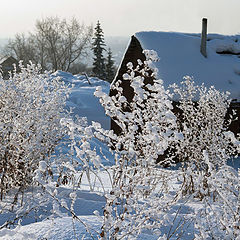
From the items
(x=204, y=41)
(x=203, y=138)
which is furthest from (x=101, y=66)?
(x=203, y=138)

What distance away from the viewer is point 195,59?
10133 millimetres

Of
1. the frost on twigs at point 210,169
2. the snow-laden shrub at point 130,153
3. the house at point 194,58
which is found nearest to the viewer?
the snow-laden shrub at point 130,153

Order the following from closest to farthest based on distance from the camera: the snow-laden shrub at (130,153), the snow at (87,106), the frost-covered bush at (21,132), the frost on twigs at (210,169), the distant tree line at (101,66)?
the snow-laden shrub at (130,153), the frost on twigs at (210,169), the frost-covered bush at (21,132), the snow at (87,106), the distant tree line at (101,66)

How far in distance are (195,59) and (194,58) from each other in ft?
0.17

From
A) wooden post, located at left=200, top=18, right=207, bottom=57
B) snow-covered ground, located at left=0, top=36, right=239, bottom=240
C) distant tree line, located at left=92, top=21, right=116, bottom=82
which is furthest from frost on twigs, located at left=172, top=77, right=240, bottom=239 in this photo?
distant tree line, located at left=92, top=21, right=116, bottom=82

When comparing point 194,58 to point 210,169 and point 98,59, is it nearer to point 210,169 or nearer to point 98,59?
point 210,169

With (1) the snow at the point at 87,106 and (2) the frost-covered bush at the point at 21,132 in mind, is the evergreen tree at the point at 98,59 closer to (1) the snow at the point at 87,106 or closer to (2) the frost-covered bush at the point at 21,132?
(1) the snow at the point at 87,106

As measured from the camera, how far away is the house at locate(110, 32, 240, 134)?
9.34 metres

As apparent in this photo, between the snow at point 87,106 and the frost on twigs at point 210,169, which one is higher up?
the frost on twigs at point 210,169

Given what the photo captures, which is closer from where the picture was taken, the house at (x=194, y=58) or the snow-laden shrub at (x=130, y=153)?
the snow-laden shrub at (x=130, y=153)

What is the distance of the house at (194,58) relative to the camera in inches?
368

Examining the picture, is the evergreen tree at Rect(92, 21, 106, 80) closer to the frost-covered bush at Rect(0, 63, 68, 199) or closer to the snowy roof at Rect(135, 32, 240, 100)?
the snowy roof at Rect(135, 32, 240, 100)

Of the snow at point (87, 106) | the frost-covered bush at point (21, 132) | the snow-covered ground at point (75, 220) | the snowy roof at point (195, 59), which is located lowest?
the snow at point (87, 106)

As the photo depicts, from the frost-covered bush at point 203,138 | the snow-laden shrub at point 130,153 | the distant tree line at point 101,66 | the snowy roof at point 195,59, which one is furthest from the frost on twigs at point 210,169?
the distant tree line at point 101,66
